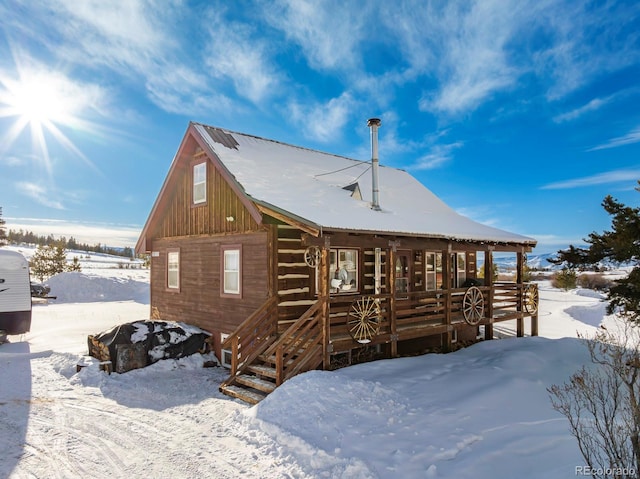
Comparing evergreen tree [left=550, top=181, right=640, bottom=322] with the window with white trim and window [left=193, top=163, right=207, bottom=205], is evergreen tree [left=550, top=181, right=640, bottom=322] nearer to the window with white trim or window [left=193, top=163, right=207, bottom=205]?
the window with white trim

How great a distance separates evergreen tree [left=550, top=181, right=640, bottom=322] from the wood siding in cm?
935

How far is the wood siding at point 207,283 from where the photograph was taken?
1249 centimetres

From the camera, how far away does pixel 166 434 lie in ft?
25.1

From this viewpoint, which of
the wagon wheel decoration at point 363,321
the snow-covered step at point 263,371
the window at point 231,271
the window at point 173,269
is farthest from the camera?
the window at point 173,269

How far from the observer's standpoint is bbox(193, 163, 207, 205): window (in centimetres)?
1460

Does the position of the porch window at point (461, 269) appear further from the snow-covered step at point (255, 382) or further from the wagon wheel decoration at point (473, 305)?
the snow-covered step at point (255, 382)

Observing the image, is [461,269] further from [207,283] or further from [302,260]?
[207,283]

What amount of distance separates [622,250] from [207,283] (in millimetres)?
12399

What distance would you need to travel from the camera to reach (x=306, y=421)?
7410mm

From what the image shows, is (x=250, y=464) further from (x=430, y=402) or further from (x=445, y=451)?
(x=430, y=402)

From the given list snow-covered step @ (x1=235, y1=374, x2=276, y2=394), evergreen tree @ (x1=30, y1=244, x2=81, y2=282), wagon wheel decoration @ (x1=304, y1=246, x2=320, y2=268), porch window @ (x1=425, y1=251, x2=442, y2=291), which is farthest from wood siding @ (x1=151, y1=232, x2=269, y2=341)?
evergreen tree @ (x1=30, y1=244, x2=81, y2=282)

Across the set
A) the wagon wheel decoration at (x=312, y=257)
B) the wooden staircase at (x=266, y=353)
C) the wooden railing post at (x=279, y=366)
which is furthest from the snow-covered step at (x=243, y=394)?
the wagon wheel decoration at (x=312, y=257)

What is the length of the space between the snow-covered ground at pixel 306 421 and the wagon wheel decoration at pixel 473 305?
1.57 metres

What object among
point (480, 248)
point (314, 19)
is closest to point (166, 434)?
point (480, 248)
